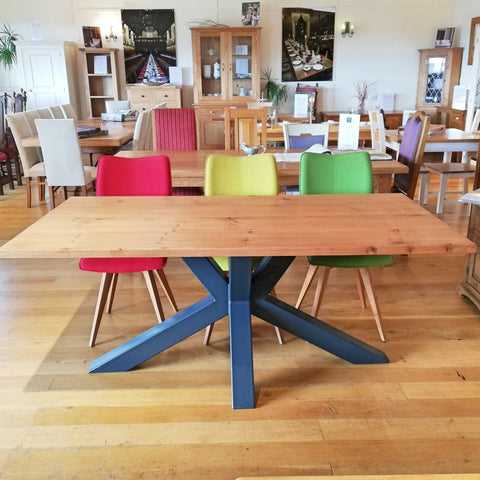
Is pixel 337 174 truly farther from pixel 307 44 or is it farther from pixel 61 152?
pixel 307 44

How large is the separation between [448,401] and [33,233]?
1776mm

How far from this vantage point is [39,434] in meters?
1.90

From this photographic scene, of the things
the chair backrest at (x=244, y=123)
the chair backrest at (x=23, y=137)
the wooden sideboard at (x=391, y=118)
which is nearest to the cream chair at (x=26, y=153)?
the chair backrest at (x=23, y=137)

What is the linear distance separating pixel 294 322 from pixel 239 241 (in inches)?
23.2

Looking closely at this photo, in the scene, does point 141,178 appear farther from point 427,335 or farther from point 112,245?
point 427,335

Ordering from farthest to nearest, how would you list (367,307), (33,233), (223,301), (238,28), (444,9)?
(444,9), (238,28), (367,307), (223,301), (33,233)

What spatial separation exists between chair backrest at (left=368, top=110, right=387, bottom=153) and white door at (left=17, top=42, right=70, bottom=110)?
4710 millimetres

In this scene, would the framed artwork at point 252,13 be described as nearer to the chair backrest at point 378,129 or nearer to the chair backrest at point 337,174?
the chair backrest at point 378,129

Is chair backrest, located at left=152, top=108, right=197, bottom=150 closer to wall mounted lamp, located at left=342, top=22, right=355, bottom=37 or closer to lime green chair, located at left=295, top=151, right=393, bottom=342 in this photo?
lime green chair, located at left=295, top=151, right=393, bottom=342

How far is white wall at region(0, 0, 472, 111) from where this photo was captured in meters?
7.30

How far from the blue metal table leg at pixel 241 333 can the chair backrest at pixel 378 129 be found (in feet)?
9.89

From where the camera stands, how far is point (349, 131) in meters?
3.74

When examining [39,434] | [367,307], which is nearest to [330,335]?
[367,307]

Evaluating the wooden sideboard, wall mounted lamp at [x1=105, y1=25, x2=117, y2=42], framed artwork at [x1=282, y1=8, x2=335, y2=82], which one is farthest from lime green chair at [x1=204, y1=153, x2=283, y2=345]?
wall mounted lamp at [x1=105, y1=25, x2=117, y2=42]
